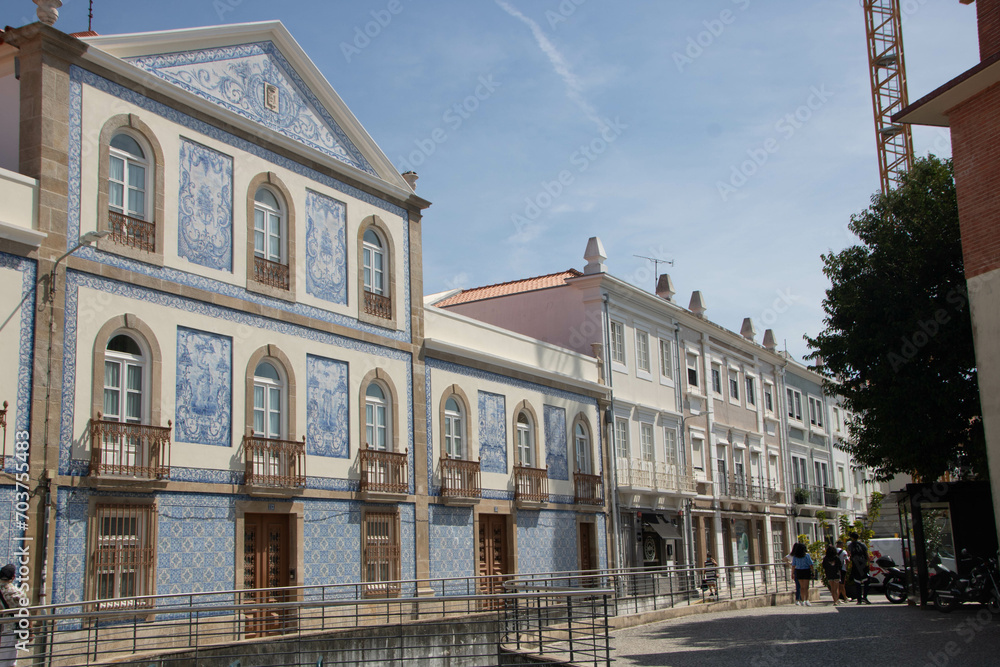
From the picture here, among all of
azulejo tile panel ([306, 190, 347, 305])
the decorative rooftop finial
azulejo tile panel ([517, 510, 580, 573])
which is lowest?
azulejo tile panel ([517, 510, 580, 573])

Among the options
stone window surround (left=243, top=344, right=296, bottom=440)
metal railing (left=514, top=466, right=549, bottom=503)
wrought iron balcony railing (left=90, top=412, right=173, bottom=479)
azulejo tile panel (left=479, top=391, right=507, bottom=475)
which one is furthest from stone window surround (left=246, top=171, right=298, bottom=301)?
metal railing (left=514, top=466, right=549, bottom=503)

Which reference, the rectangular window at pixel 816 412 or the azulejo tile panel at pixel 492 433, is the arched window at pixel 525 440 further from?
the rectangular window at pixel 816 412

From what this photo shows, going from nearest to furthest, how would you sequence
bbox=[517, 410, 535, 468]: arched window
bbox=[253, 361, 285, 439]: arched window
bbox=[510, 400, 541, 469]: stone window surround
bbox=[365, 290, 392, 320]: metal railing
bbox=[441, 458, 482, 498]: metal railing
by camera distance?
bbox=[253, 361, 285, 439]: arched window → bbox=[365, 290, 392, 320]: metal railing → bbox=[441, 458, 482, 498]: metal railing → bbox=[510, 400, 541, 469]: stone window surround → bbox=[517, 410, 535, 468]: arched window

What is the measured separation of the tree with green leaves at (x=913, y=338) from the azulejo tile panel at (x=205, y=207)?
39.6 feet

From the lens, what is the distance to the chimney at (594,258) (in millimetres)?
31016

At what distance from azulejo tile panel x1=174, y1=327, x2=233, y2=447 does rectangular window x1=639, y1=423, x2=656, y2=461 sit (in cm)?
1712

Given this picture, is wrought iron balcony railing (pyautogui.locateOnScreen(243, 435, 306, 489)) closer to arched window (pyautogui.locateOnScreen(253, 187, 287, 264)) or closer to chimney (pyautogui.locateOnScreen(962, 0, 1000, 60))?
arched window (pyautogui.locateOnScreen(253, 187, 287, 264))

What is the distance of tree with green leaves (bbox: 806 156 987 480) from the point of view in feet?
60.9

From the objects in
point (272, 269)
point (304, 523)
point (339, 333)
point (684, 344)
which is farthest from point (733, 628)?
point (684, 344)

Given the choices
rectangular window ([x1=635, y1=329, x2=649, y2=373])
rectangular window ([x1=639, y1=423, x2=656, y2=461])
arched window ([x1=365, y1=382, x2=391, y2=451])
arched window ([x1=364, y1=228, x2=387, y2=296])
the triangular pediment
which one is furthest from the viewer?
rectangular window ([x1=635, y1=329, x2=649, y2=373])

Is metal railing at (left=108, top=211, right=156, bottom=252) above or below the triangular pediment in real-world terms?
below

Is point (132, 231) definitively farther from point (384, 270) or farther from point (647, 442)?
point (647, 442)

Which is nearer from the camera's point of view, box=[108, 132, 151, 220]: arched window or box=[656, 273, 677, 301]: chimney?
box=[108, 132, 151, 220]: arched window

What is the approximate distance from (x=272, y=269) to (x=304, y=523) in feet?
16.3
